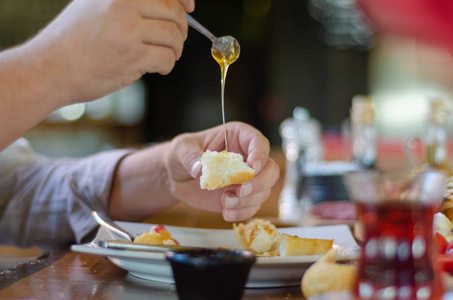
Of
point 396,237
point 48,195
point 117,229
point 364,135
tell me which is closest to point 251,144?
point 117,229

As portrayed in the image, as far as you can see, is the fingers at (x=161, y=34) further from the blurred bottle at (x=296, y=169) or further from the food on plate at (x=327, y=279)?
the blurred bottle at (x=296, y=169)

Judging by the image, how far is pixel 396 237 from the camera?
0.51 meters

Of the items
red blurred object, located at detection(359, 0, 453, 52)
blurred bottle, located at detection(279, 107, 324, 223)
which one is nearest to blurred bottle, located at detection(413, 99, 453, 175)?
blurred bottle, located at detection(279, 107, 324, 223)

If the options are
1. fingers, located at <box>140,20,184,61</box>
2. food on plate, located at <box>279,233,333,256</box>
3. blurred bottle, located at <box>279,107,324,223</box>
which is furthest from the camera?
blurred bottle, located at <box>279,107,324,223</box>

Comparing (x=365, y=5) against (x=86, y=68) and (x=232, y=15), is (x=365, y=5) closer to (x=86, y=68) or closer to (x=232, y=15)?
(x=232, y=15)

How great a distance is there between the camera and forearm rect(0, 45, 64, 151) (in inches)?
36.6

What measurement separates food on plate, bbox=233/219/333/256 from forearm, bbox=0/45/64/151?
41cm

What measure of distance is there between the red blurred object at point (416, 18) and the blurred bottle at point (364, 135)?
4642mm

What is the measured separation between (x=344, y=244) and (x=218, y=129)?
337 millimetres

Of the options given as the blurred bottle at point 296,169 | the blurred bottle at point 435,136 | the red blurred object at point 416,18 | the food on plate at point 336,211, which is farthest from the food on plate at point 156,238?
the red blurred object at point 416,18

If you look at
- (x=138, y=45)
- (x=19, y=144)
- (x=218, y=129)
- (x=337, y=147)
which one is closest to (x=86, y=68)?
(x=138, y=45)

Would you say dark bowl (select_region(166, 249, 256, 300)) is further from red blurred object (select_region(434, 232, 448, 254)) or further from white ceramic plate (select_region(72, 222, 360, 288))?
red blurred object (select_region(434, 232, 448, 254))

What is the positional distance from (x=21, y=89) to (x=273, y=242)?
51cm

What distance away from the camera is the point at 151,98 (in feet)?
21.5
